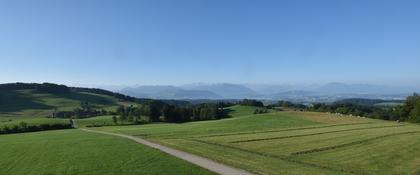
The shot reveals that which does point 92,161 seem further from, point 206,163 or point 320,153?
point 320,153

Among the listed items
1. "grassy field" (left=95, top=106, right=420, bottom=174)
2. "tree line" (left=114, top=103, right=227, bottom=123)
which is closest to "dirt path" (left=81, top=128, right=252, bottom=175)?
"grassy field" (left=95, top=106, right=420, bottom=174)

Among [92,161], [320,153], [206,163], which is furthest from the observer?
[320,153]

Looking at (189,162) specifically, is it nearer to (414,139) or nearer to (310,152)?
(310,152)

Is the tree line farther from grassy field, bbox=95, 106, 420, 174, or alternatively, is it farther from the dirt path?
the dirt path

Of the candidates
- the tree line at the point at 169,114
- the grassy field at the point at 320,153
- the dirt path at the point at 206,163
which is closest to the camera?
the dirt path at the point at 206,163

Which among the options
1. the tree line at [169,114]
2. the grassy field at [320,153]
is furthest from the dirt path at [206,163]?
the tree line at [169,114]

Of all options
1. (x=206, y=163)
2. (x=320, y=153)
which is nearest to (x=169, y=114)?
(x=320, y=153)

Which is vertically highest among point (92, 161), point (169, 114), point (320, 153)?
point (169, 114)

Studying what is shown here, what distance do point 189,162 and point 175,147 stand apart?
1030cm

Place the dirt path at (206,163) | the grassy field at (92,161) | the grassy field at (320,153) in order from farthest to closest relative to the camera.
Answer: the grassy field at (92,161) < the grassy field at (320,153) < the dirt path at (206,163)

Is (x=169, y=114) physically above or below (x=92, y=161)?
above

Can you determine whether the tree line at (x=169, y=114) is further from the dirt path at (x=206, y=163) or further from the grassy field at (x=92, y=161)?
the dirt path at (x=206, y=163)

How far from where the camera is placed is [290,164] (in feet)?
101

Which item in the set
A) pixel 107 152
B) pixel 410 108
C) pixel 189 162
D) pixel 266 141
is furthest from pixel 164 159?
pixel 410 108
